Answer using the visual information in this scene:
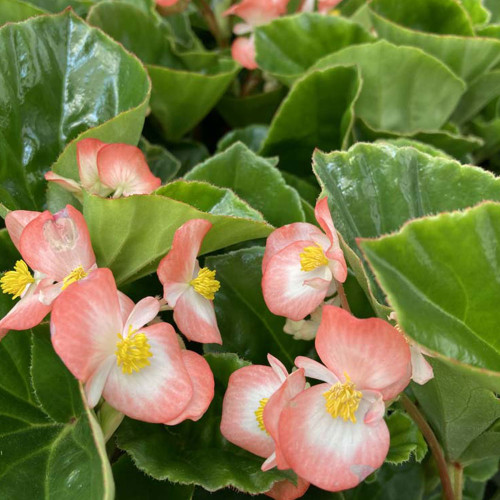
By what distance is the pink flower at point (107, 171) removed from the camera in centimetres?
55

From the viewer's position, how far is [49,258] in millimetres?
480

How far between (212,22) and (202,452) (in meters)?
0.82

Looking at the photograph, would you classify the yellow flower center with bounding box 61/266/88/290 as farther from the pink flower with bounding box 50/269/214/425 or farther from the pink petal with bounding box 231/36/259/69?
the pink petal with bounding box 231/36/259/69

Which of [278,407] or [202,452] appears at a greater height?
[278,407]

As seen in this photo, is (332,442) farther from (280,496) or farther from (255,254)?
(255,254)

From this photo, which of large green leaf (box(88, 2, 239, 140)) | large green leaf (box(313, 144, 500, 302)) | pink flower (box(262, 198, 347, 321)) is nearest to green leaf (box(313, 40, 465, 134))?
large green leaf (box(88, 2, 239, 140))

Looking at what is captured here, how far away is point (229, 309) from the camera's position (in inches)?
23.6

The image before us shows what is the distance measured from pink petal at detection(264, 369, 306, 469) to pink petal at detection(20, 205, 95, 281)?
173 millimetres

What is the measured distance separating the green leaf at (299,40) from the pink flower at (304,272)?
48 cm

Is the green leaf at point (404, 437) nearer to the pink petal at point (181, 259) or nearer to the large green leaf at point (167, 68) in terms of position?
the pink petal at point (181, 259)

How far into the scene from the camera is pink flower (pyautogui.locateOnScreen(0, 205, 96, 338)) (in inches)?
18.3

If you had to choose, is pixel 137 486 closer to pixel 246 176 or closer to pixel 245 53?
pixel 246 176

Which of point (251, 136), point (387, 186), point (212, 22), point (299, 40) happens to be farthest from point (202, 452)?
point (212, 22)

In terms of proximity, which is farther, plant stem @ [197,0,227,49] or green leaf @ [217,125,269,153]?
plant stem @ [197,0,227,49]
